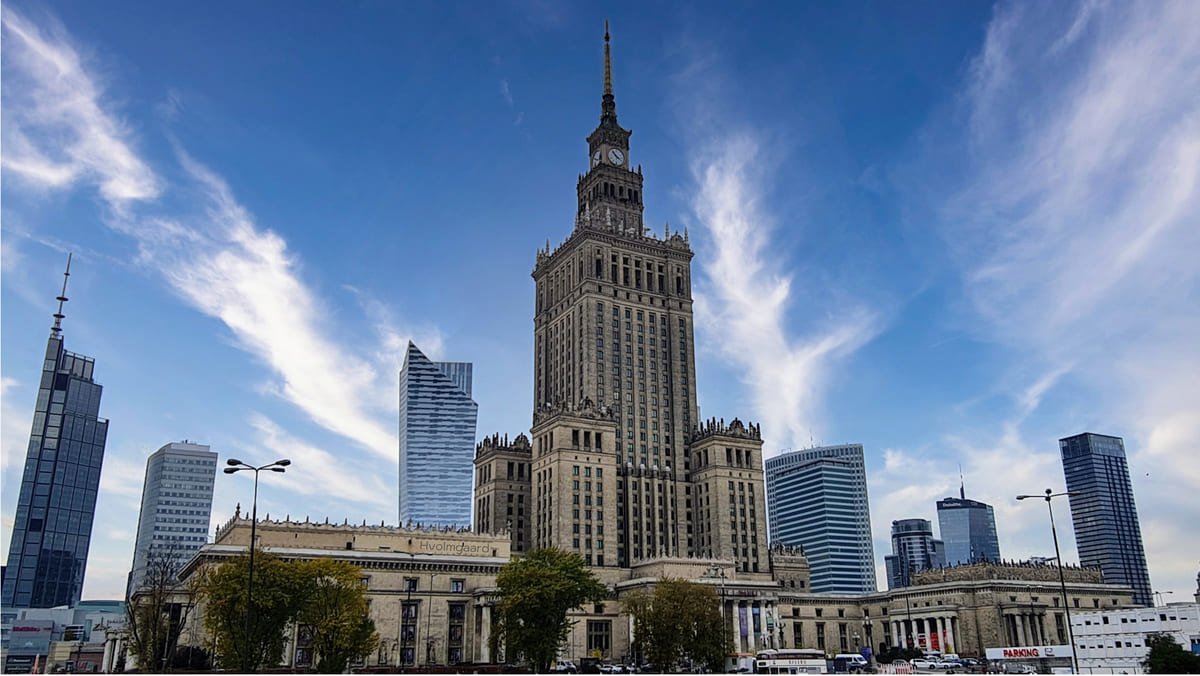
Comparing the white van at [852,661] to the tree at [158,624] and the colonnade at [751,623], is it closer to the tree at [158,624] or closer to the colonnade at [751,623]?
the colonnade at [751,623]

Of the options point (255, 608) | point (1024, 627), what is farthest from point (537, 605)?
point (1024, 627)

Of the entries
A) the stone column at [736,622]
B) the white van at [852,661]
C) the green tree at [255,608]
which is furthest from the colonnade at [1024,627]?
the green tree at [255,608]

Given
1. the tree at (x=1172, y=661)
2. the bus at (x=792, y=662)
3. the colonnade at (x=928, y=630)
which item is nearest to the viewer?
the tree at (x=1172, y=661)

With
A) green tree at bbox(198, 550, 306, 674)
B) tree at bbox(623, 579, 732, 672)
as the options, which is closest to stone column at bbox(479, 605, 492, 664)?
tree at bbox(623, 579, 732, 672)

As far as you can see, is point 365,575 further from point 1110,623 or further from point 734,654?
point 1110,623

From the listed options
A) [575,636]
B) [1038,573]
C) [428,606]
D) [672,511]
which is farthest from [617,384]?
[1038,573]

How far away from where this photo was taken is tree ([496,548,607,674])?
109688mm

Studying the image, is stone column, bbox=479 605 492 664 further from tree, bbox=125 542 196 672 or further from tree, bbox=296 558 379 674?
tree, bbox=125 542 196 672

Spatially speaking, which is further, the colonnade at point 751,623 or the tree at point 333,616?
the colonnade at point 751,623

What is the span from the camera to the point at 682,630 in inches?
4628

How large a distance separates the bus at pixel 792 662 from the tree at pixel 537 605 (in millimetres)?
27382

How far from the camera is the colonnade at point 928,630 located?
173625 mm

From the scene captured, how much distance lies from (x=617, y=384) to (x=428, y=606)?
68.0 m

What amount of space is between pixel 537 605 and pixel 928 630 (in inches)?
4011
